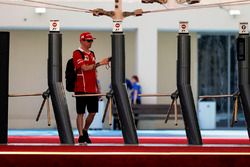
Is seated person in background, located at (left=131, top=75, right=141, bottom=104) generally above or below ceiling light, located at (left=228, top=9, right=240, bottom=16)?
below

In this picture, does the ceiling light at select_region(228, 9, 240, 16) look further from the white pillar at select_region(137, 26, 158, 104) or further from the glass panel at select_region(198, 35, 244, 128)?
the white pillar at select_region(137, 26, 158, 104)

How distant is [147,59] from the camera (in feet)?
77.8

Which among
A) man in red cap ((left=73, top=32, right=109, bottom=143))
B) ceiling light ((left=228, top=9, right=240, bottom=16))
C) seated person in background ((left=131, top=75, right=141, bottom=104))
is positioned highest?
ceiling light ((left=228, top=9, right=240, bottom=16))

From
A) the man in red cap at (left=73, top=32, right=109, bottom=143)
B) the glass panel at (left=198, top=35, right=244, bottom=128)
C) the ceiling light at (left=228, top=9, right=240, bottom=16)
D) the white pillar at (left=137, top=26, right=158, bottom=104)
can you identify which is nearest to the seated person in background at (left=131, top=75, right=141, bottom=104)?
the white pillar at (left=137, top=26, right=158, bottom=104)

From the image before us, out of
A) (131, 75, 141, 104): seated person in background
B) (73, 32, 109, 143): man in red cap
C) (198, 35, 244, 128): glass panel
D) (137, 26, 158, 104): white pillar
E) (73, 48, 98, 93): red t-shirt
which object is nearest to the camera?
(73, 32, 109, 143): man in red cap

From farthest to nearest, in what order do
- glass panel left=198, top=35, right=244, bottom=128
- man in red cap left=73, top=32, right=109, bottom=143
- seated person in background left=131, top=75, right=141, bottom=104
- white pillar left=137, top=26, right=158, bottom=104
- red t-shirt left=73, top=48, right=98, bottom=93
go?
glass panel left=198, top=35, right=244, bottom=128
white pillar left=137, top=26, right=158, bottom=104
seated person in background left=131, top=75, right=141, bottom=104
red t-shirt left=73, top=48, right=98, bottom=93
man in red cap left=73, top=32, right=109, bottom=143

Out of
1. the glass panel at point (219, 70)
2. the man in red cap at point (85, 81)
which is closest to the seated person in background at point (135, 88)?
the glass panel at point (219, 70)

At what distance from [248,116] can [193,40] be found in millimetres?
14635

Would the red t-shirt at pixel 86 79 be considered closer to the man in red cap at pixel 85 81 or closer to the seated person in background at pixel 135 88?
the man in red cap at pixel 85 81

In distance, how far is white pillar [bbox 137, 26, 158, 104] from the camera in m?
23.5

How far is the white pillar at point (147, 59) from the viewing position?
23531 mm

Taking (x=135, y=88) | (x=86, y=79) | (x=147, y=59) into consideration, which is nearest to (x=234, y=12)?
(x=147, y=59)

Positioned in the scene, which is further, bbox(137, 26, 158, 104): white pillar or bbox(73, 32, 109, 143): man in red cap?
bbox(137, 26, 158, 104): white pillar

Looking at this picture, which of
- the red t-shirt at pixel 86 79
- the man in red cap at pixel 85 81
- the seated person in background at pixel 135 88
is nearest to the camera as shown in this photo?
the man in red cap at pixel 85 81
